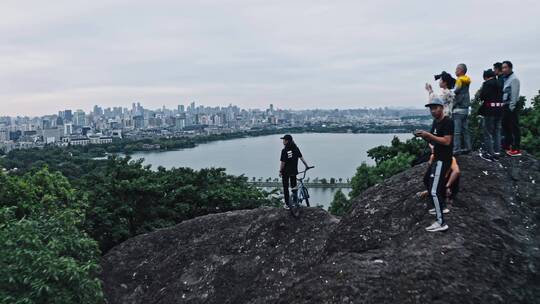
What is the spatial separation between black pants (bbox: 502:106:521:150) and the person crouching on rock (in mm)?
3321

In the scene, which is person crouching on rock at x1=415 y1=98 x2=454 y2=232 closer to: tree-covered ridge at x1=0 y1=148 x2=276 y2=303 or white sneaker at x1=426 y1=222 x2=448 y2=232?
white sneaker at x1=426 y1=222 x2=448 y2=232

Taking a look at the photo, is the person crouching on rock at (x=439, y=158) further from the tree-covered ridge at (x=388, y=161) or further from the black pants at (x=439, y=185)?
the tree-covered ridge at (x=388, y=161)

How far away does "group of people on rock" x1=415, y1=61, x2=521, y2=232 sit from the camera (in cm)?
695

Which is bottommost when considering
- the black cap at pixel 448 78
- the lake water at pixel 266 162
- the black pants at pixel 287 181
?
the lake water at pixel 266 162

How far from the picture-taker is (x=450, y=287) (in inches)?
233

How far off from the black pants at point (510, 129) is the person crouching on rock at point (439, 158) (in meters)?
3.32

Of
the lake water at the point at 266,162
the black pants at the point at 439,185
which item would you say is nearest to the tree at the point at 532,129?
the black pants at the point at 439,185

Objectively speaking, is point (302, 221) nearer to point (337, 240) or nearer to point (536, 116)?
point (337, 240)

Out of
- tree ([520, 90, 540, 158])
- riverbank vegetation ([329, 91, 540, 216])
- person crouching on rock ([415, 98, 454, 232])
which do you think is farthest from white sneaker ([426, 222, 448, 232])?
tree ([520, 90, 540, 158])

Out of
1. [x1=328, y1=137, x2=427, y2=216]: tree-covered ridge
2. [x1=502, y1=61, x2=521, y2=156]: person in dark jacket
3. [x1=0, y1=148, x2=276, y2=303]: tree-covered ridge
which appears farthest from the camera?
[x1=328, y1=137, x2=427, y2=216]: tree-covered ridge

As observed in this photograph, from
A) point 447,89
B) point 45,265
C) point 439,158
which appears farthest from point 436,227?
point 45,265

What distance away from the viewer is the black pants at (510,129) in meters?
9.49

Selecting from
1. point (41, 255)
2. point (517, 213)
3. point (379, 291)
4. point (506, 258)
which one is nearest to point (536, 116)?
point (517, 213)

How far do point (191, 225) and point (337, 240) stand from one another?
5574 millimetres
